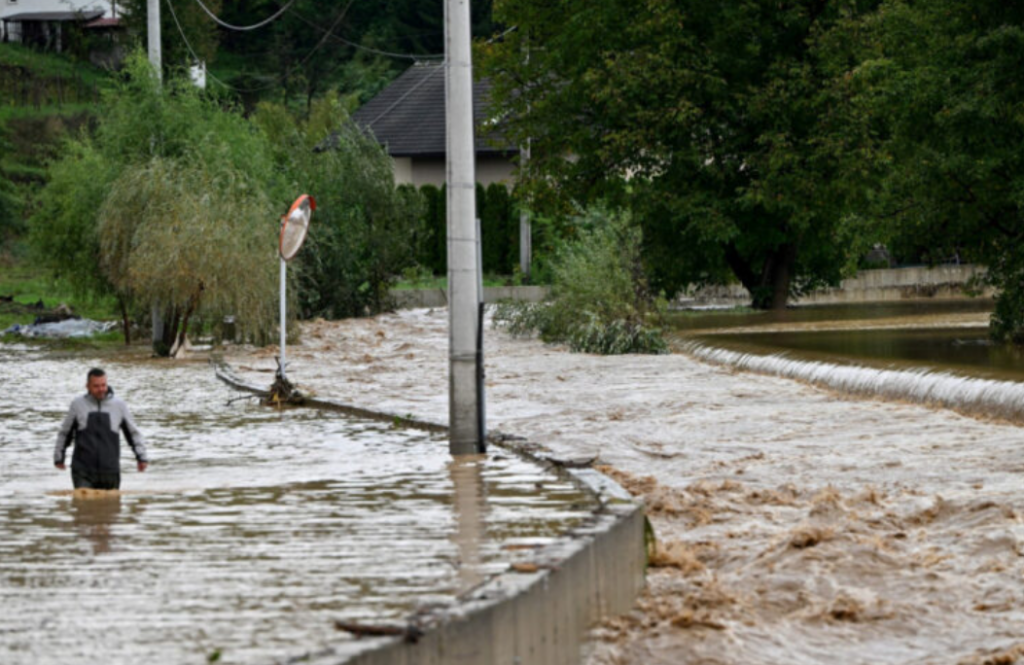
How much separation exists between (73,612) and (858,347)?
65.5 ft

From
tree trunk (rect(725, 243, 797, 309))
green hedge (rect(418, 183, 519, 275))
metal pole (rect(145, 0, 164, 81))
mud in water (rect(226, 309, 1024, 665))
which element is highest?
metal pole (rect(145, 0, 164, 81))

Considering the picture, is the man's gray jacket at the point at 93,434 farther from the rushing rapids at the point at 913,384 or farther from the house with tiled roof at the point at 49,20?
the house with tiled roof at the point at 49,20

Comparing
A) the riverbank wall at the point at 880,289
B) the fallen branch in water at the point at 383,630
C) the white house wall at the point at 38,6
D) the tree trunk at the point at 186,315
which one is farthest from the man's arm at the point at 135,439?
the white house wall at the point at 38,6

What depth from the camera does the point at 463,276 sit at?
48.0 feet

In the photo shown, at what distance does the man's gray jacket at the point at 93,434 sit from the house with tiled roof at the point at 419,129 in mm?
51849

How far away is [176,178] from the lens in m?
33.3

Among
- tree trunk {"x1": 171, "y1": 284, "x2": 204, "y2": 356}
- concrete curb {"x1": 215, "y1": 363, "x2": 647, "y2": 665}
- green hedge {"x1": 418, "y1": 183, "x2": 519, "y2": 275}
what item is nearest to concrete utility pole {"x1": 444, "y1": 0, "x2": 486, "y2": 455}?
concrete curb {"x1": 215, "y1": 363, "x2": 647, "y2": 665}

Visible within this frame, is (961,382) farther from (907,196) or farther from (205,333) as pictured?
(205,333)

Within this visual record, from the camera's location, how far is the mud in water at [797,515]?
9.11 m

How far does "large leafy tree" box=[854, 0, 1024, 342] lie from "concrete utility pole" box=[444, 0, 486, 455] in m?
10.2

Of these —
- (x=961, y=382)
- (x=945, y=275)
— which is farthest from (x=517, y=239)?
(x=961, y=382)

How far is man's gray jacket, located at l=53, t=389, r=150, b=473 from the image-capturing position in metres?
12.6

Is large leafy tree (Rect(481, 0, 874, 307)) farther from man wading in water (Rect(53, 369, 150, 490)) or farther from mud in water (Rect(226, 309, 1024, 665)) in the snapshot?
man wading in water (Rect(53, 369, 150, 490))

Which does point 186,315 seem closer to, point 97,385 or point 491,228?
point 97,385
